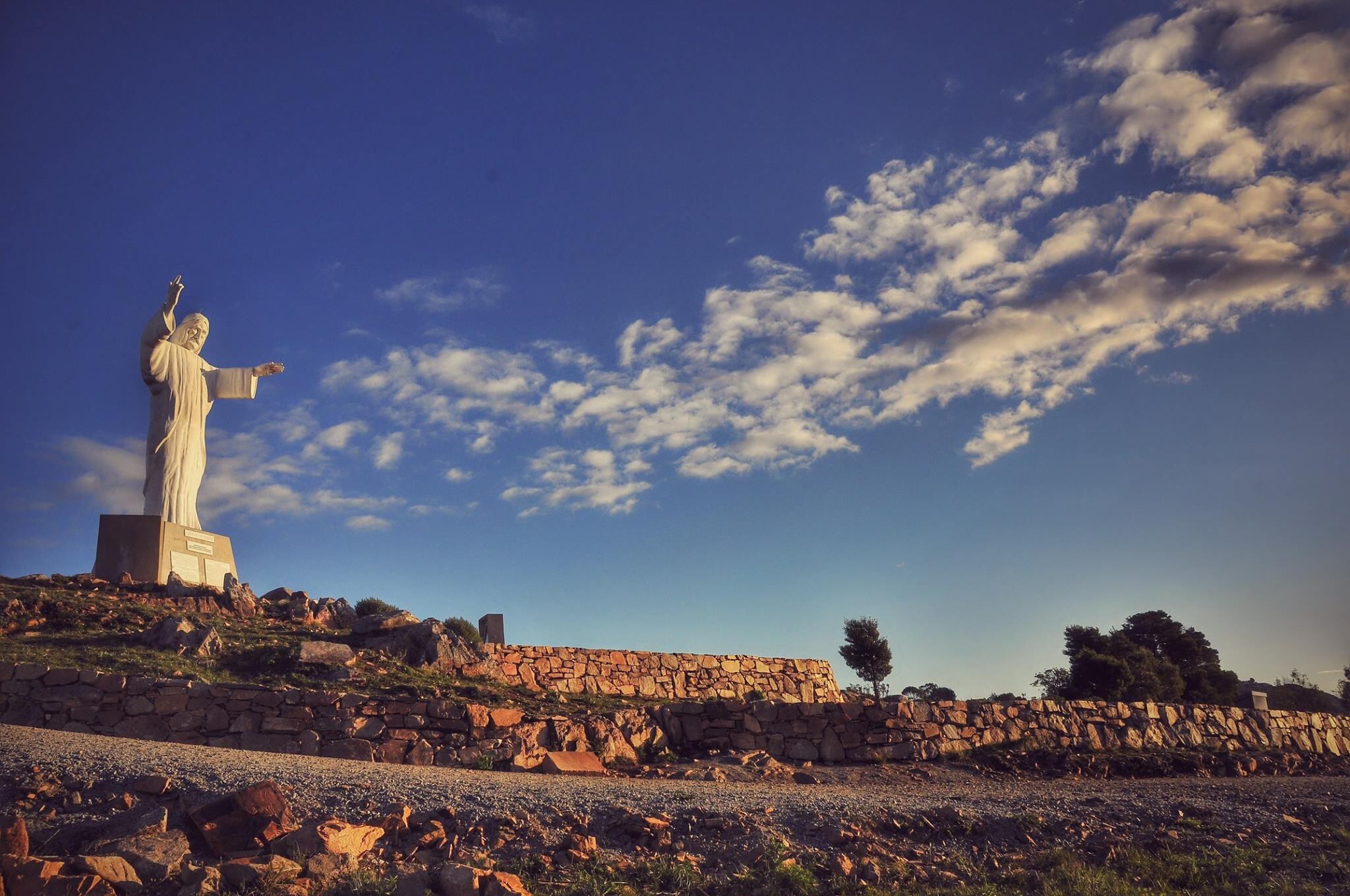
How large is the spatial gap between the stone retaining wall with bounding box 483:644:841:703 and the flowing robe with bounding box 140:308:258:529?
9.92 meters

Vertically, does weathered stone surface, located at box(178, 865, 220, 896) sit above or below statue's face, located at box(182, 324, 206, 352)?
below

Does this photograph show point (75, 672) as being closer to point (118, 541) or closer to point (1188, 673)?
point (118, 541)

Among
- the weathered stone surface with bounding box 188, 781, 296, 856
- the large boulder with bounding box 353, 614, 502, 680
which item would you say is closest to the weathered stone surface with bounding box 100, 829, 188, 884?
the weathered stone surface with bounding box 188, 781, 296, 856

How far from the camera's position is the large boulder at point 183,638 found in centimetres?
1578

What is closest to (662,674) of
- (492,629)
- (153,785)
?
(492,629)

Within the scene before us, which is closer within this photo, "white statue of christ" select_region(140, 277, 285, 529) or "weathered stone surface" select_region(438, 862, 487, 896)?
"weathered stone surface" select_region(438, 862, 487, 896)

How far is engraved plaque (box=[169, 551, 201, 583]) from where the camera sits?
21781 millimetres

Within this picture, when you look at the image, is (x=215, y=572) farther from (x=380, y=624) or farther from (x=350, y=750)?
(x=350, y=750)

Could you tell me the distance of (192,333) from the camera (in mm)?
24781

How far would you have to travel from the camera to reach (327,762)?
11578mm

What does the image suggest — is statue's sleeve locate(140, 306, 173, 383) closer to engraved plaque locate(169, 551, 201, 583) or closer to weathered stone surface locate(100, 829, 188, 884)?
engraved plaque locate(169, 551, 201, 583)

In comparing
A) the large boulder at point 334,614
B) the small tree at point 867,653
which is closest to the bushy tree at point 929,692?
the small tree at point 867,653

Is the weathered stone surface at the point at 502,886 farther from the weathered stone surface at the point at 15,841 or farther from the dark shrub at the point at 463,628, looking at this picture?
the dark shrub at the point at 463,628

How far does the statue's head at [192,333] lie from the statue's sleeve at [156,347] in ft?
2.32
